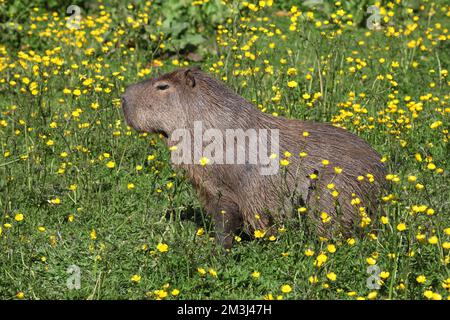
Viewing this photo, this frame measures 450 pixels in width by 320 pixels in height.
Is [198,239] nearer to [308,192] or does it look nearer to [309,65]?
[308,192]

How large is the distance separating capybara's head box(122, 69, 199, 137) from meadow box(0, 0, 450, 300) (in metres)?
0.33

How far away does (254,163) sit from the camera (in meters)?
5.21

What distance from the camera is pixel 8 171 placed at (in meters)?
5.85

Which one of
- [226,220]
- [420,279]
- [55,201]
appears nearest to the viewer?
[420,279]

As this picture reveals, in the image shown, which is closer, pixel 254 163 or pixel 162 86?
pixel 254 163

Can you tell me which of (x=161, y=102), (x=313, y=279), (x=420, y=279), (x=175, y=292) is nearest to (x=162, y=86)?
(x=161, y=102)

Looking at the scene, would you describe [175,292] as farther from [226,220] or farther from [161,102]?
[161,102]

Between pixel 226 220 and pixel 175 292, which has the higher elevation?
pixel 175 292

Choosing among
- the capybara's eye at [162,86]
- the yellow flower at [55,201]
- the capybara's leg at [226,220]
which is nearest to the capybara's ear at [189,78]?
the capybara's eye at [162,86]

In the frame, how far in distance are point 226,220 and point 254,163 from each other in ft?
1.30
